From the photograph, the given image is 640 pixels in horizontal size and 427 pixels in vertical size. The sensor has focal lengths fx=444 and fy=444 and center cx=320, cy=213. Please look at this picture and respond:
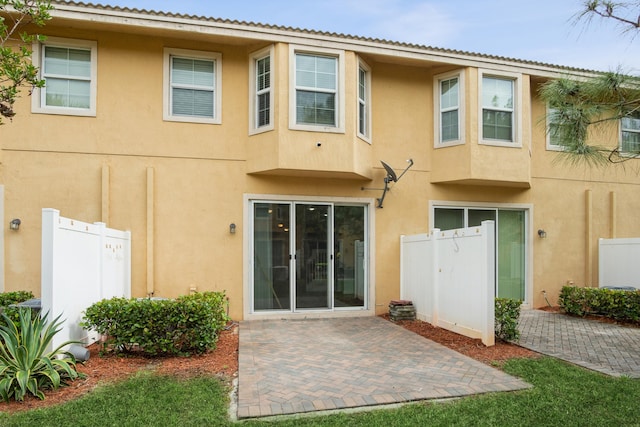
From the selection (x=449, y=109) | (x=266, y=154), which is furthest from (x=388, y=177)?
(x=266, y=154)

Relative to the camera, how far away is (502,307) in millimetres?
7262

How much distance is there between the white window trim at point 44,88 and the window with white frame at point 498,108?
837 centimetres

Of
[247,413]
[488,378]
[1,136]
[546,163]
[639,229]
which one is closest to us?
[247,413]

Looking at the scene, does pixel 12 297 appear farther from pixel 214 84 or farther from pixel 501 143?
pixel 501 143

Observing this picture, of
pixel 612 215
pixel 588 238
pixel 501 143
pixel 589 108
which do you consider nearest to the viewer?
pixel 589 108

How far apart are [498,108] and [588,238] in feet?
14.3

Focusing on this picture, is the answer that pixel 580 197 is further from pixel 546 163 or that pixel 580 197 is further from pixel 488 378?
pixel 488 378

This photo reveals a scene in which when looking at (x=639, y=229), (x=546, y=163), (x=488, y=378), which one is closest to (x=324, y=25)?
(x=546, y=163)

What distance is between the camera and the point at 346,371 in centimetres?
580

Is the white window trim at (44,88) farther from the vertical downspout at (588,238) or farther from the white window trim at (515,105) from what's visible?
the vertical downspout at (588,238)

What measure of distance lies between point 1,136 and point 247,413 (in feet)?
24.4

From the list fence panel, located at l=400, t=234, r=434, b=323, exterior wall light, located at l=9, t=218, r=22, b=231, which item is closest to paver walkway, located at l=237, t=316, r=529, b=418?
fence panel, located at l=400, t=234, r=434, b=323

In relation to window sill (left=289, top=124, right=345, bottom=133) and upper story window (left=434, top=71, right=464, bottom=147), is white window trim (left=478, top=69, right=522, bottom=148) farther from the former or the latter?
window sill (left=289, top=124, right=345, bottom=133)

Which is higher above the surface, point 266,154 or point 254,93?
point 254,93
